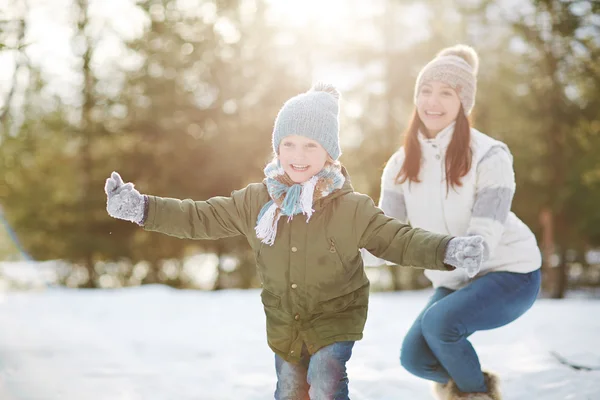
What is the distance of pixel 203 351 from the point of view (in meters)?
5.16

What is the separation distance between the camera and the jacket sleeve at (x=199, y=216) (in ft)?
8.16

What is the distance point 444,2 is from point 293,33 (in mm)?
3555

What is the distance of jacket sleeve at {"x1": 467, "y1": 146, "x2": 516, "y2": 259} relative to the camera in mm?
2875

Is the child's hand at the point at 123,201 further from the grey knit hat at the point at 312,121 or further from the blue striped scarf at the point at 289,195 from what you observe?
the grey knit hat at the point at 312,121

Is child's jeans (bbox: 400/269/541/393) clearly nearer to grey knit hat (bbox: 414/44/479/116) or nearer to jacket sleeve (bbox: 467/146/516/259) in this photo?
jacket sleeve (bbox: 467/146/516/259)

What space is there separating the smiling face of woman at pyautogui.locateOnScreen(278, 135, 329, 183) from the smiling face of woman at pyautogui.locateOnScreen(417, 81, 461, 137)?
91cm

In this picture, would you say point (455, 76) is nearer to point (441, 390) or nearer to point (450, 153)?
point (450, 153)

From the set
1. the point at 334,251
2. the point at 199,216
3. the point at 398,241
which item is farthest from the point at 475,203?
the point at 199,216

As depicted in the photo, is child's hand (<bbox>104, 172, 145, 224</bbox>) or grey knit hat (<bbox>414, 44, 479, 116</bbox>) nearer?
child's hand (<bbox>104, 172, 145, 224</bbox>)

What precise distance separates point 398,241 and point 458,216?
0.85 meters

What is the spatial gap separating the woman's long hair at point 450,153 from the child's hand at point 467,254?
0.91 metres

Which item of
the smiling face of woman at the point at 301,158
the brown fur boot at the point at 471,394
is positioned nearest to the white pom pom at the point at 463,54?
the smiling face of woman at the point at 301,158

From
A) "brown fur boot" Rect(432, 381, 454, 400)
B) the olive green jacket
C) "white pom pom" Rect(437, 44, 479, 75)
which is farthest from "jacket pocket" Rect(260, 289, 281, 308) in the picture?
"white pom pom" Rect(437, 44, 479, 75)

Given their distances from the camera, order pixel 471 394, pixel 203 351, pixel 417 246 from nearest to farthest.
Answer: pixel 417 246, pixel 471 394, pixel 203 351
